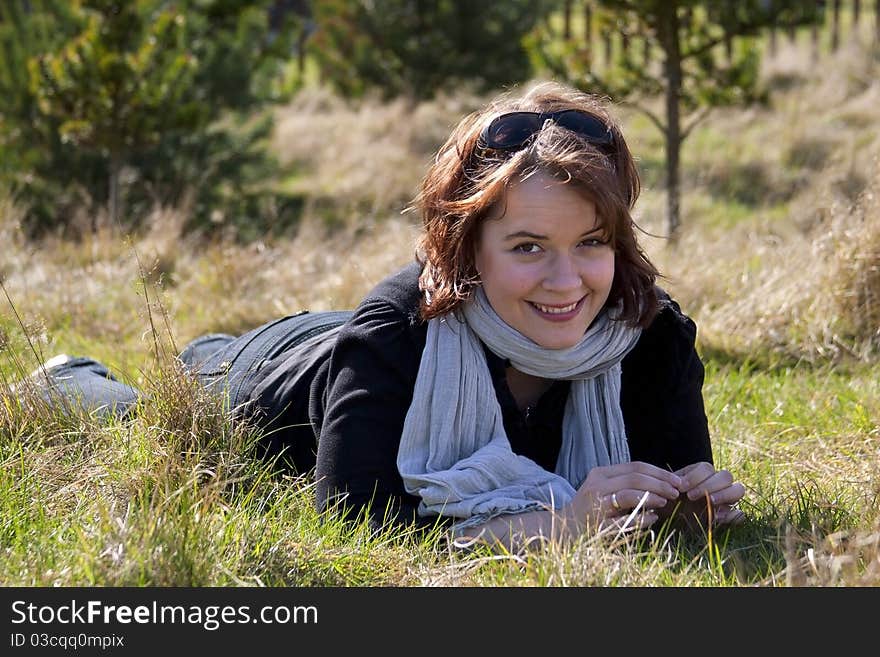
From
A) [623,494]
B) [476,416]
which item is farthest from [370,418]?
[623,494]

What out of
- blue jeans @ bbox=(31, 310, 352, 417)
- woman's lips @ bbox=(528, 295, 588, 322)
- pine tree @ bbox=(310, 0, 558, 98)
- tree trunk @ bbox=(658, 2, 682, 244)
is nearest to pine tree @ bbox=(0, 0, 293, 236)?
pine tree @ bbox=(310, 0, 558, 98)

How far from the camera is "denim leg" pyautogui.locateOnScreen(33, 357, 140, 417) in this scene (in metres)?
3.60

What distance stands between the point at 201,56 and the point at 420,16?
11.5ft

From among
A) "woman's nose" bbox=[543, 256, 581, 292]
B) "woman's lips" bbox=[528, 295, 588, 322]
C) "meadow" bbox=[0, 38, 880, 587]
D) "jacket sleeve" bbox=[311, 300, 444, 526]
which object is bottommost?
"meadow" bbox=[0, 38, 880, 587]

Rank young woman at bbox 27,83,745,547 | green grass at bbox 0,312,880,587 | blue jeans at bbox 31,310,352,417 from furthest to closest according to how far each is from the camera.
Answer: blue jeans at bbox 31,310,352,417 < young woman at bbox 27,83,745,547 < green grass at bbox 0,312,880,587

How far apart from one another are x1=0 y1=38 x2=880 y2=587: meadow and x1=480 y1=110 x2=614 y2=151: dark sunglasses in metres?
0.95

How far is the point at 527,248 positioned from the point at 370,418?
1.84ft

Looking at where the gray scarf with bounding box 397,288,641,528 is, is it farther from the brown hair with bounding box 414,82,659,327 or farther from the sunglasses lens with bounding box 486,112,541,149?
the sunglasses lens with bounding box 486,112,541,149

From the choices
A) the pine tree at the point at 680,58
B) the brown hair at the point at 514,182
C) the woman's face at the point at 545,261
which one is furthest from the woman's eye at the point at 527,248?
the pine tree at the point at 680,58

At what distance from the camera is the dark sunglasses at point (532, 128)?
288cm

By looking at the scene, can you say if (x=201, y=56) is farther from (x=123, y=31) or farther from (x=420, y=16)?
(x=420, y=16)

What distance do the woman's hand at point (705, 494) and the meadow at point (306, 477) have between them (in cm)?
5

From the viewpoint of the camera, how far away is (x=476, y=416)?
2.95 m

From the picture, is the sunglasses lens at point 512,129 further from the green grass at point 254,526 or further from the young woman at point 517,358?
the green grass at point 254,526
